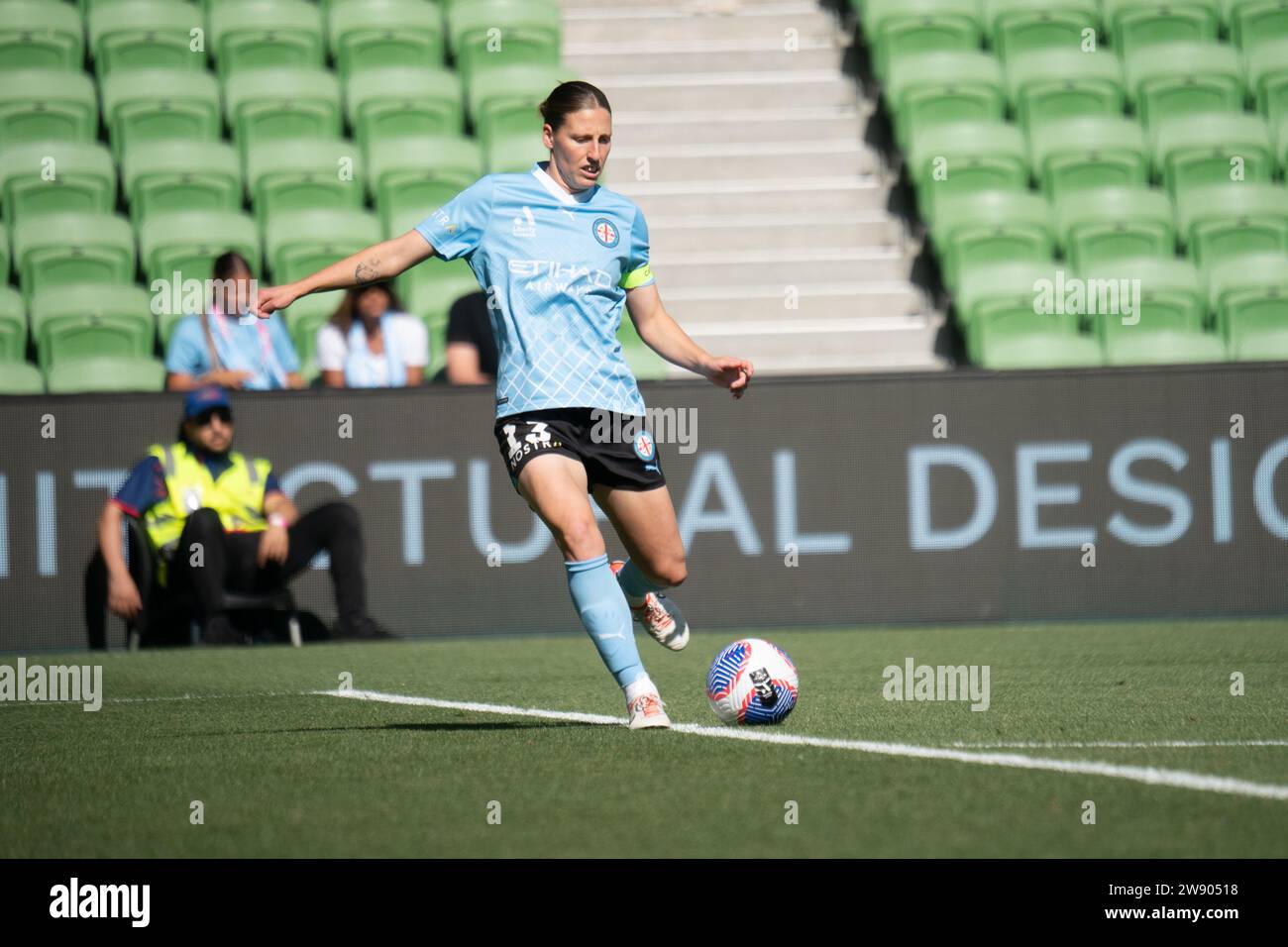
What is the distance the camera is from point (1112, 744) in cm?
550

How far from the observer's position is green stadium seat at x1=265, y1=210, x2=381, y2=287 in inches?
515

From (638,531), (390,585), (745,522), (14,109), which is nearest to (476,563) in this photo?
(390,585)

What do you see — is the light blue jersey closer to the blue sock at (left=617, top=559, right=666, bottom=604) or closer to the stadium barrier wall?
the blue sock at (left=617, top=559, right=666, bottom=604)

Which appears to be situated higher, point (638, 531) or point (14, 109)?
point (14, 109)

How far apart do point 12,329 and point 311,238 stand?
2.05m

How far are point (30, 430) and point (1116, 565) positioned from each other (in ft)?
19.4

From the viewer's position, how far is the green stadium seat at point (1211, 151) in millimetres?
14367

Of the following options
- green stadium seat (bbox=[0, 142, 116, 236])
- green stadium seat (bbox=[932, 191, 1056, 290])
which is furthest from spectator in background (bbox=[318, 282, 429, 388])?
green stadium seat (bbox=[932, 191, 1056, 290])

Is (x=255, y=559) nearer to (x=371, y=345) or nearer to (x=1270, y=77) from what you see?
(x=371, y=345)

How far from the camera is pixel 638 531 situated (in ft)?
21.0

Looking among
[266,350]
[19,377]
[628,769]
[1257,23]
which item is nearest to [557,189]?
[628,769]

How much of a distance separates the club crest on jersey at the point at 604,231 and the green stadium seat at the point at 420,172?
7.36 m

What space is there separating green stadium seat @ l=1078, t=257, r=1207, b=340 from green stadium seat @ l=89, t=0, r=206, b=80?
681 centimetres
